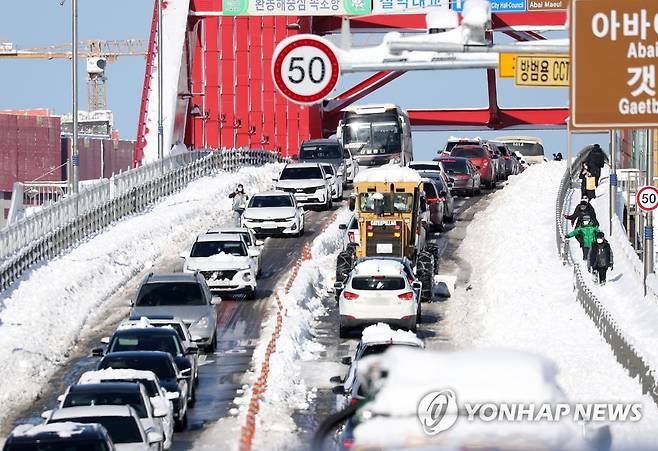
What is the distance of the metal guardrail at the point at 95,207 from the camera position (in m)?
37.4

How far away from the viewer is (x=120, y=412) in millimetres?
19156

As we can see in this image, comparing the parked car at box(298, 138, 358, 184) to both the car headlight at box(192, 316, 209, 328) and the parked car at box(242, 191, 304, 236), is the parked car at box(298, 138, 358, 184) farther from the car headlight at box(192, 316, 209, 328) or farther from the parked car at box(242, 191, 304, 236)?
the car headlight at box(192, 316, 209, 328)

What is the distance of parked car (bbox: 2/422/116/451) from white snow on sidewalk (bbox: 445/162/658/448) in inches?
233

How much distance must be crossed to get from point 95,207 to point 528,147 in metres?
44.7

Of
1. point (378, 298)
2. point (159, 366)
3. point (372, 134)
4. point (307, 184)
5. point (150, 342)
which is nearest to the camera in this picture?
point (159, 366)

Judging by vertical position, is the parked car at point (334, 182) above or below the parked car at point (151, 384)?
above

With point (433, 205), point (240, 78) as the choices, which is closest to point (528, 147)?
point (240, 78)

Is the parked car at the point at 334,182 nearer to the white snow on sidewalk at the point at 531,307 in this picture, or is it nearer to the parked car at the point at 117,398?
the white snow on sidewalk at the point at 531,307

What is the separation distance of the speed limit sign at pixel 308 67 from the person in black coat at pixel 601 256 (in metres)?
22.9

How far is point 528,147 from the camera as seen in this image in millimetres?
86938

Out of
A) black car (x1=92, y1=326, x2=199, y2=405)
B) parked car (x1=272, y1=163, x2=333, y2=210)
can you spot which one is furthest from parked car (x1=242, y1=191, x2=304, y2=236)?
black car (x1=92, y1=326, x2=199, y2=405)

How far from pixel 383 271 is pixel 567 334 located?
12.4 ft

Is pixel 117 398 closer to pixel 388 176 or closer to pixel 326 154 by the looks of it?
pixel 388 176

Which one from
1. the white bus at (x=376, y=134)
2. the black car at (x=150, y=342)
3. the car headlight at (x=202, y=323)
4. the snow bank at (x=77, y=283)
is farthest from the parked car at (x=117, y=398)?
the white bus at (x=376, y=134)
